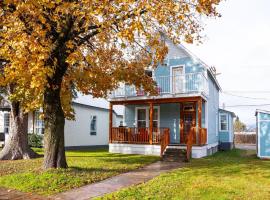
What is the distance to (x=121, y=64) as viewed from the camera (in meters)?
18.0

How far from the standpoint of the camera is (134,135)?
891 inches

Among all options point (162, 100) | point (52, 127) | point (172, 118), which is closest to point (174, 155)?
point (162, 100)

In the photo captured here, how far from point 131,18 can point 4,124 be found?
22.9 metres

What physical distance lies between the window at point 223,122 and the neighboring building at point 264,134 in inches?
349

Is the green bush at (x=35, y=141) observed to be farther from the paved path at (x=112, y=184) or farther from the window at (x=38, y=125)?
the paved path at (x=112, y=184)

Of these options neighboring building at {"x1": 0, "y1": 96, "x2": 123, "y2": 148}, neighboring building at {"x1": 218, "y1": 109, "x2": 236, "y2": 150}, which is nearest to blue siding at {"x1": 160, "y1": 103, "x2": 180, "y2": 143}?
neighboring building at {"x1": 0, "y1": 96, "x2": 123, "y2": 148}

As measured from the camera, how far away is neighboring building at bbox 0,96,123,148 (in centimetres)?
2792

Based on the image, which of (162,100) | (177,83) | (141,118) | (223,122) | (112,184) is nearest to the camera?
(112,184)

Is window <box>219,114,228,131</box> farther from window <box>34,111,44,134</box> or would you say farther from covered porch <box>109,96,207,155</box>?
window <box>34,111,44,134</box>

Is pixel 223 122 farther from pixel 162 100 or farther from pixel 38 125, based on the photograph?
pixel 38 125

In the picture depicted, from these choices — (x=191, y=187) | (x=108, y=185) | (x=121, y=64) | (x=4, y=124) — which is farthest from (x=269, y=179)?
(x=4, y=124)

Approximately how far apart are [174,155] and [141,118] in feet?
20.8

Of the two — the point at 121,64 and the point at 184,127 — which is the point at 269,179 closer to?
the point at 121,64

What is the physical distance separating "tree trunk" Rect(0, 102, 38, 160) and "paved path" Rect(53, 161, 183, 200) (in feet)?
26.2
